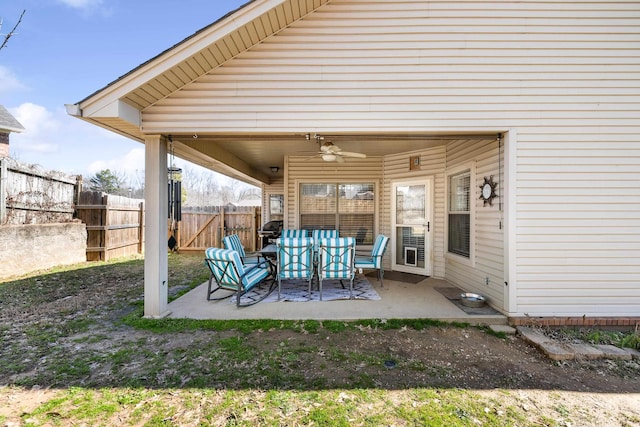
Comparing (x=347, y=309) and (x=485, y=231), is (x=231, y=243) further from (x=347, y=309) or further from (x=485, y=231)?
(x=485, y=231)

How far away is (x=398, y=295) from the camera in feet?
15.6

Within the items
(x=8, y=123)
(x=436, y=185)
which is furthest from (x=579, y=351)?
(x=8, y=123)

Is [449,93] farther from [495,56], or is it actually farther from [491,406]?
[491,406]

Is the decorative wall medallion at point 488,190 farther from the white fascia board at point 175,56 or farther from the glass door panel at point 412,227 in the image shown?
the white fascia board at point 175,56

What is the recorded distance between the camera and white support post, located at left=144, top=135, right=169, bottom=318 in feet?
12.6

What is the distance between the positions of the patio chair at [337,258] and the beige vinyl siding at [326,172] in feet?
8.15

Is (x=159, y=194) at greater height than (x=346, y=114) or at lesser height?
lesser

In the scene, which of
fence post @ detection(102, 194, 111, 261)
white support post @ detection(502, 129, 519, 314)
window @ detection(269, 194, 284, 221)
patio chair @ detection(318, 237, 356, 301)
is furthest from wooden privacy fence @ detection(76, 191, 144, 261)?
white support post @ detection(502, 129, 519, 314)

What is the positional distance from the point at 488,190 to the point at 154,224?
4.84m

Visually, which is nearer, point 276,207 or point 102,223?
point 102,223

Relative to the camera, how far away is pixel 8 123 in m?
10.2

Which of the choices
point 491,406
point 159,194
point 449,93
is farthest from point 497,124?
point 159,194

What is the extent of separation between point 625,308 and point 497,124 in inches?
116

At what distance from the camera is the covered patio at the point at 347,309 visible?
3855 mm
